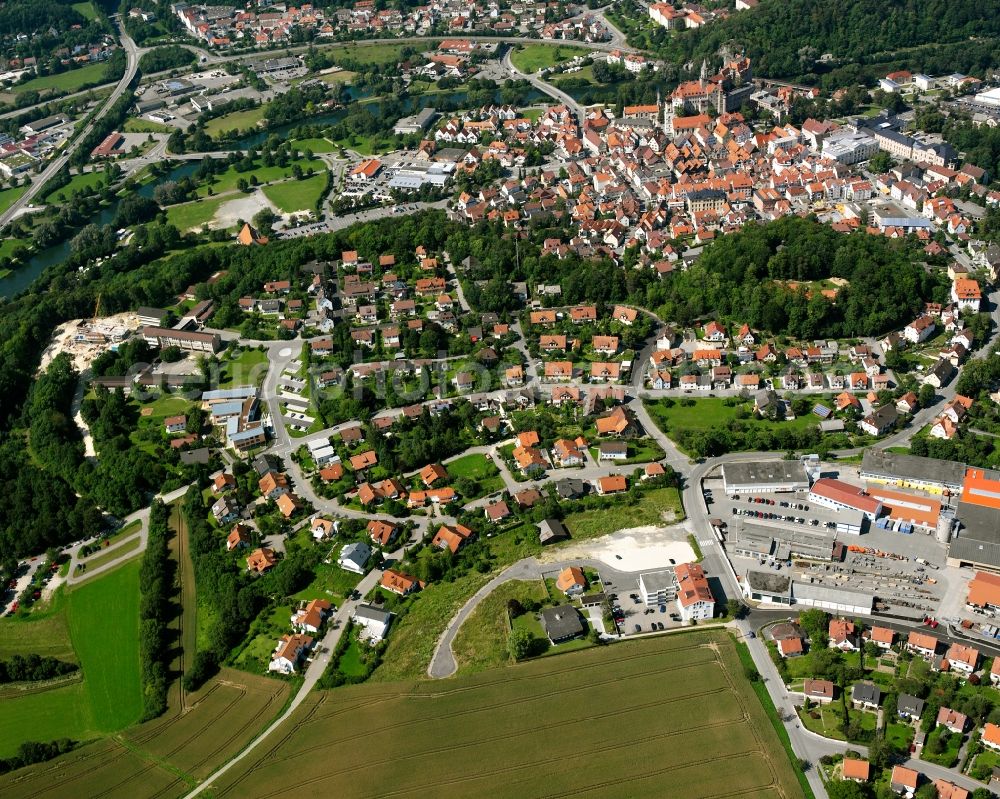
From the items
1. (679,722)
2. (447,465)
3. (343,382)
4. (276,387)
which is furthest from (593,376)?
(679,722)

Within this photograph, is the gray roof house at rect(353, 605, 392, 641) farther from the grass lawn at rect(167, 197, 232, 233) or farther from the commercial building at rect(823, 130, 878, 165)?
the commercial building at rect(823, 130, 878, 165)

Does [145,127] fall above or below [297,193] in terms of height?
above

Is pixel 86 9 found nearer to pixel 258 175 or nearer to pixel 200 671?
pixel 258 175

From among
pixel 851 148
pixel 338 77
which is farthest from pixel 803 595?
pixel 338 77

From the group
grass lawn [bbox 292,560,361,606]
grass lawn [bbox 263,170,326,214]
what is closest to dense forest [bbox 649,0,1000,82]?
grass lawn [bbox 263,170,326,214]

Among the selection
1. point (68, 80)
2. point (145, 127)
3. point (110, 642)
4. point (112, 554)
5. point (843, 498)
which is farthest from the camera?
point (68, 80)

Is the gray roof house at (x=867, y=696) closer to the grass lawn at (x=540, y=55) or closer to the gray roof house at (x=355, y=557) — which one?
the gray roof house at (x=355, y=557)

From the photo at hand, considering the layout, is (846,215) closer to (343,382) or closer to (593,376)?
(593,376)

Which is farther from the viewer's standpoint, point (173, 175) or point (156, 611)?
point (173, 175)
